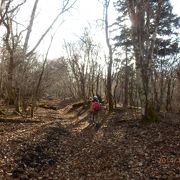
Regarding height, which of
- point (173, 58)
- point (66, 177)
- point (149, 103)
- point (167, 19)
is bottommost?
point (66, 177)

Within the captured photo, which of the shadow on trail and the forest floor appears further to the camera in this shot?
the shadow on trail

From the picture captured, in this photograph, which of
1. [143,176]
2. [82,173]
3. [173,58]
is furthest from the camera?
[173,58]

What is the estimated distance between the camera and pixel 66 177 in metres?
9.65

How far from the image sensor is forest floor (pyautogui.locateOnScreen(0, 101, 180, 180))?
9656 mm

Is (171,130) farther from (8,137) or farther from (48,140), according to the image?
(8,137)

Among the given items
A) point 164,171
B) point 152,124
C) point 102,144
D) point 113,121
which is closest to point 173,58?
point 113,121

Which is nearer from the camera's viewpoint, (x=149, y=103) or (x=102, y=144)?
(x=102, y=144)

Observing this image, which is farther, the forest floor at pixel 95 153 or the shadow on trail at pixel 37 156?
the shadow on trail at pixel 37 156

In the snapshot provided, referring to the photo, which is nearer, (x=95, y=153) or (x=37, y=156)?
(x=37, y=156)

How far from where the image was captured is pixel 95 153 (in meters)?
12.1

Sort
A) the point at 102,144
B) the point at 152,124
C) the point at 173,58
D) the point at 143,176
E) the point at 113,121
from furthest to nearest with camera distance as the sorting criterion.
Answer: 1. the point at 173,58
2. the point at 113,121
3. the point at 152,124
4. the point at 102,144
5. the point at 143,176

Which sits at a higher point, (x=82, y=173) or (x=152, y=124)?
(x=152, y=124)

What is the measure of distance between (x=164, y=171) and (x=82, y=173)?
246 cm

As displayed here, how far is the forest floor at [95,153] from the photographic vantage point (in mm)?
9656
